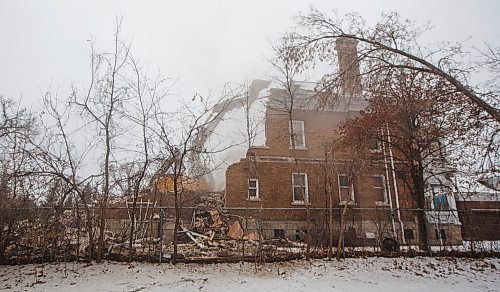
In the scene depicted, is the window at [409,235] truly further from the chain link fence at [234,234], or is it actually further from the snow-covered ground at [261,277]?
the snow-covered ground at [261,277]

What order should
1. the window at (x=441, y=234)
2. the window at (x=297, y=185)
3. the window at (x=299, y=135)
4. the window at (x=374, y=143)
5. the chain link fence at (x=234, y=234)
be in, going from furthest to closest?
1. the window at (x=299, y=135)
2. the window at (x=297, y=185)
3. the window at (x=374, y=143)
4. the window at (x=441, y=234)
5. the chain link fence at (x=234, y=234)

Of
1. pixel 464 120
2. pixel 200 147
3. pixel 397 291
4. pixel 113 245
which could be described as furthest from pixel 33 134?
pixel 464 120

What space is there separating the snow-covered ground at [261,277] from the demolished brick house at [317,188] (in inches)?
65.6

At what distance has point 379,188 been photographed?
20297mm

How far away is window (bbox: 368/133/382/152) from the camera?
1486 cm

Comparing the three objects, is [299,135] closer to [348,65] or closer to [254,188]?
[254,188]

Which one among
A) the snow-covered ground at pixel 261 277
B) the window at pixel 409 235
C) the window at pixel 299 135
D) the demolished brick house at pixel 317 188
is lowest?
the snow-covered ground at pixel 261 277

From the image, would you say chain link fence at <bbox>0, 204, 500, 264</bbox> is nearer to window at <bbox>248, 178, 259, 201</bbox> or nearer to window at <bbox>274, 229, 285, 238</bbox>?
window at <bbox>274, 229, 285, 238</bbox>

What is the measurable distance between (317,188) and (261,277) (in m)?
7.83

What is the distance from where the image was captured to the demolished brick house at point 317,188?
13992mm

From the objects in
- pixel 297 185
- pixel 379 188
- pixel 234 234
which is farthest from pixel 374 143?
pixel 234 234

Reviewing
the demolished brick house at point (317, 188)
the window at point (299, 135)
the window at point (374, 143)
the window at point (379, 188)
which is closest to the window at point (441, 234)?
the demolished brick house at point (317, 188)

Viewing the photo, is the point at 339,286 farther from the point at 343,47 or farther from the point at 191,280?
the point at 343,47

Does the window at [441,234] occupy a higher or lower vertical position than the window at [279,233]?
lower
